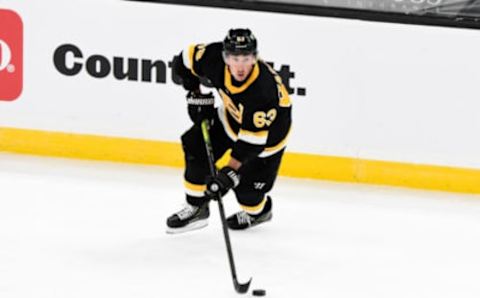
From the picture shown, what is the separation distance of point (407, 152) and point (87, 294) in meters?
2.13

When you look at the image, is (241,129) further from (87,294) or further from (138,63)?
(138,63)

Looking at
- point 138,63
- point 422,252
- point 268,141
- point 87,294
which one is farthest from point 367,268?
point 138,63

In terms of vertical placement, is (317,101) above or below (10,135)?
above

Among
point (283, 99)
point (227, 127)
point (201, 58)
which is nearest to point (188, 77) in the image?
point (201, 58)

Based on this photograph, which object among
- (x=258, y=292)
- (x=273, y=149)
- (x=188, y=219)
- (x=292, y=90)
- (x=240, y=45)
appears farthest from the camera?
(x=292, y=90)

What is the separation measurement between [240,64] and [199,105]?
0.40 m

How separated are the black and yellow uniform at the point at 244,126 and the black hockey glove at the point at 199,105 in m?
0.06

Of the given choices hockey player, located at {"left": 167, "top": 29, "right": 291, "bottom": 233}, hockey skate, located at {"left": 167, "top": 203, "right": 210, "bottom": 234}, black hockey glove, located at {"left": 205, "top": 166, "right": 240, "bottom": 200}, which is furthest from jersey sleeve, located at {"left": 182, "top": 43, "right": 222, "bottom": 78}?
hockey skate, located at {"left": 167, "top": 203, "right": 210, "bottom": 234}

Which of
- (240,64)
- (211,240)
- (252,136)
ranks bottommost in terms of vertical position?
(211,240)

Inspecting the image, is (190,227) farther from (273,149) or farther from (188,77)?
(188,77)

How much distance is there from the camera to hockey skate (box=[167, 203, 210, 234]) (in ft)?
16.5

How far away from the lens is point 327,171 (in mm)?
5855

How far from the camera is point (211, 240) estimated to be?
495 cm

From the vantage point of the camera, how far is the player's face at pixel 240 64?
445cm
